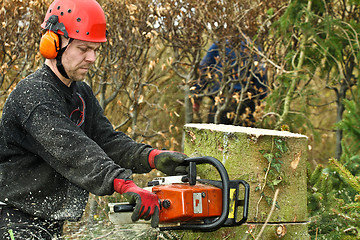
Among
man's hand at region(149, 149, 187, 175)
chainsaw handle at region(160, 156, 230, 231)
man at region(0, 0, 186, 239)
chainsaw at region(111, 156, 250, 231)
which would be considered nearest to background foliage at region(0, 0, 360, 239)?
man at region(0, 0, 186, 239)

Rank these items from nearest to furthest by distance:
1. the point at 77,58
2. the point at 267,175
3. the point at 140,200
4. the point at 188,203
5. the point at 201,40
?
the point at 140,200 → the point at 188,203 → the point at 77,58 → the point at 267,175 → the point at 201,40

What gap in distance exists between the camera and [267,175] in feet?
9.70

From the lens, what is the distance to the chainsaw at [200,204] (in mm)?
2307

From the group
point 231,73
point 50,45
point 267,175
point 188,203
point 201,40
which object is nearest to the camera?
point 188,203

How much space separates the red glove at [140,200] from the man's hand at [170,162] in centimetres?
41

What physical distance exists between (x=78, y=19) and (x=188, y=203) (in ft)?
4.36

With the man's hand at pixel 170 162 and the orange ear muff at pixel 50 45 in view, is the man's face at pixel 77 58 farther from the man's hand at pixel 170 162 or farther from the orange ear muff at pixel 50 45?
the man's hand at pixel 170 162

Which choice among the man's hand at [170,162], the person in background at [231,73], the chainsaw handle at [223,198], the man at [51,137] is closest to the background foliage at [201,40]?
the person in background at [231,73]

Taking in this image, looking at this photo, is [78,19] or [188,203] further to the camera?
[78,19]

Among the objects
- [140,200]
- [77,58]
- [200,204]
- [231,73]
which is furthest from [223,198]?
[231,73]

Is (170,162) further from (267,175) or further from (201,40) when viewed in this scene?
(201,40)

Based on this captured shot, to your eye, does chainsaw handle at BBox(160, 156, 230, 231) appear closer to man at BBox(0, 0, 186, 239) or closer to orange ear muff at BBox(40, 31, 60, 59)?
man at BBox(0, 0, 186, 239)

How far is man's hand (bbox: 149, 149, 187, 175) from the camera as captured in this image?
8.74 feet

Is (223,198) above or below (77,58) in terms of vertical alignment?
below
